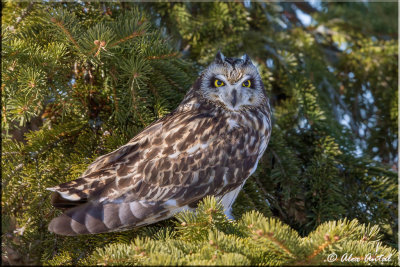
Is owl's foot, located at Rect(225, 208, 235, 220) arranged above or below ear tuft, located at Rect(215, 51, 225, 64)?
below

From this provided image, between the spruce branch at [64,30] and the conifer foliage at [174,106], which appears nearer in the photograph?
the conifer foliage at [174,106]

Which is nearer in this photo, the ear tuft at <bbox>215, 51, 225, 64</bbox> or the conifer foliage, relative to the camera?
the conifer foliage

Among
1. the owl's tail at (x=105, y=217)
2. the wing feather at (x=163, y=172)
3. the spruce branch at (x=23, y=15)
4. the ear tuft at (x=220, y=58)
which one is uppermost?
the spruce branch at (x=23, y=15)

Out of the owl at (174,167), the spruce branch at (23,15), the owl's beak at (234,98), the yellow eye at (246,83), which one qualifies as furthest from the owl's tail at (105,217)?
the spruce branch at (23,15)

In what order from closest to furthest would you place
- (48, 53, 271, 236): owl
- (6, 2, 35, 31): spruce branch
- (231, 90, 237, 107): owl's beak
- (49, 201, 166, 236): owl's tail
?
(49, 201, 166, 236): owl's tail, (48, 53, 271, 236): owl, (6, 2, 35, 31): spruce branch, (231, 90, 237, 107): owl's beak

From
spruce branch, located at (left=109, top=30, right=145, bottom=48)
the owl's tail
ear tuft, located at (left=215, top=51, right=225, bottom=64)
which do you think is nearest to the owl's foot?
the owl's tail

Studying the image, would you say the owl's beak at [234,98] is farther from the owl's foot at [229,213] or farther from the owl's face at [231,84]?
the owl's foot at [229,213]

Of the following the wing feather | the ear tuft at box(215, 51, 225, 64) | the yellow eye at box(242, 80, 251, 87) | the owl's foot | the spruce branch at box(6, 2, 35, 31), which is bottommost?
the owl's foot

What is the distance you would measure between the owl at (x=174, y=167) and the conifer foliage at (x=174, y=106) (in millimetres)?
157

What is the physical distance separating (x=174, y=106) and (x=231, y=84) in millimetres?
487

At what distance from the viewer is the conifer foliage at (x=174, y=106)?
1.73 m

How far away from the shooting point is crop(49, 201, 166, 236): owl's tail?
2.19 m

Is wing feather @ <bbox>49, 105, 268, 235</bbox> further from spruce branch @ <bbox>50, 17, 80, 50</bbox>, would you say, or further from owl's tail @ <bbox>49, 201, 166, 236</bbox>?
spruce branch @ <bbox>50, 17, 80, 50</bbox>

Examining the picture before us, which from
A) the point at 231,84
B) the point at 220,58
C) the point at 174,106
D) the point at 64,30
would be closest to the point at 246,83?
the point at 231,84
